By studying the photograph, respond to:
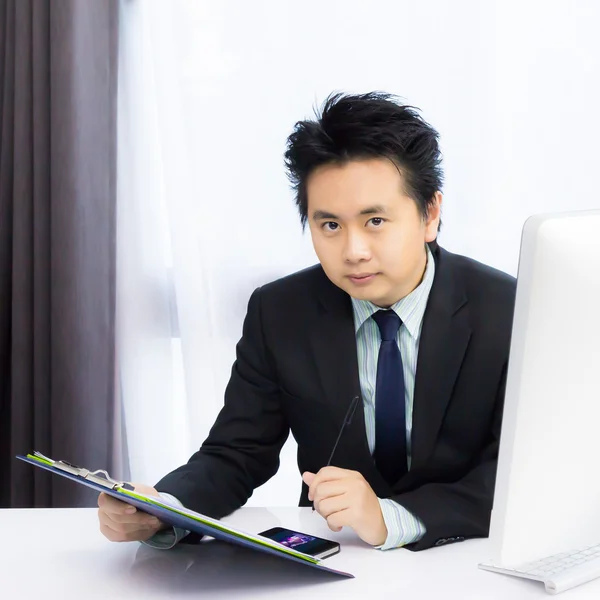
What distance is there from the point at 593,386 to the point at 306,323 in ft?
2.32

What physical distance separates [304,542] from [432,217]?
67cm

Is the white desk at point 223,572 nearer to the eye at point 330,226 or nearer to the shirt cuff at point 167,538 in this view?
the shirt cuff at point 167,538

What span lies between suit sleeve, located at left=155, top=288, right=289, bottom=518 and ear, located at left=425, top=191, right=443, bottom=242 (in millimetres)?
348

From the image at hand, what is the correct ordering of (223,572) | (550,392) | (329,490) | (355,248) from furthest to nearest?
(355,248)
(329,490)
(223,572)
(550,392)

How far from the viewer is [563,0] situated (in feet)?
7.26

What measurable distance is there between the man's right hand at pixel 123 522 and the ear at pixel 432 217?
70 centimetres

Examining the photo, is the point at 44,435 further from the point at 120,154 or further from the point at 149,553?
the point at 149,553

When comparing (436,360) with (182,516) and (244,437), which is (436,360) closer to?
(244,437)

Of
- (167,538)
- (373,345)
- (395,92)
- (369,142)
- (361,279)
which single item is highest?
(395,92)

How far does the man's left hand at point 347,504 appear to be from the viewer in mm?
998

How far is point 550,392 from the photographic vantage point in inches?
30.0

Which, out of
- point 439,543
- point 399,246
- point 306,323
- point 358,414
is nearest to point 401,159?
point 399,246

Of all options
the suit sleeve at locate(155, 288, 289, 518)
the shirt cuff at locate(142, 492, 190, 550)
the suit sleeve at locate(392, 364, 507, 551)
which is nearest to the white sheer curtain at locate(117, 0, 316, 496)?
the suit sleeve at locate(155, 288, 289, 518)

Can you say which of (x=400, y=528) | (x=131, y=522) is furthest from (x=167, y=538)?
(x=400, y=528)
